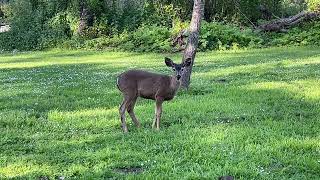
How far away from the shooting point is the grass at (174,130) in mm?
8500

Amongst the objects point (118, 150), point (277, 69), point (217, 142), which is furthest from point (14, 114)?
point (277, 69)

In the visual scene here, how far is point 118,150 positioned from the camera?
9.53 m

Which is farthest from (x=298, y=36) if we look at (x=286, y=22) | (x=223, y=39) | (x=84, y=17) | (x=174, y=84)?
(x=174, y=84)

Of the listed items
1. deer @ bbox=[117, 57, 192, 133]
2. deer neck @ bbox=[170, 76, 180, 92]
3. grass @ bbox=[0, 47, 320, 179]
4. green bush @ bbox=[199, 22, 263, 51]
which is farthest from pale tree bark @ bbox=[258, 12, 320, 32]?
deer neck @ bbox=[170, 76, 180, 92]

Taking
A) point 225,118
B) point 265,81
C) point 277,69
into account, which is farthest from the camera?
point 277,69

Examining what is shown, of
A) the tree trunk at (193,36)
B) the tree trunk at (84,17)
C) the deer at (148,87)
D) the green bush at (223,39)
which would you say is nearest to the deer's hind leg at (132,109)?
the deer at (148,87)

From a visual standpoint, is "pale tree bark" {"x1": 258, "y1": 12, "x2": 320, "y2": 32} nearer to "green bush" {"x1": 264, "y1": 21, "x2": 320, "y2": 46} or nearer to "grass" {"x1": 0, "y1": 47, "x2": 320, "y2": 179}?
"green bush" {"x1": 264, "y1": 21, "x2": 320, "y2": 46}

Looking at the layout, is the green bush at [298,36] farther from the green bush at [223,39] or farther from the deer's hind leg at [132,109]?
the deer's hind leg at [132,109]

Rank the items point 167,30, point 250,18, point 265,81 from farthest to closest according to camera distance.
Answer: point 250,18
point 167,30
point 265,81

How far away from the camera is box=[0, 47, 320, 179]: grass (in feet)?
27.9

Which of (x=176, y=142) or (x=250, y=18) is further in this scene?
(x=250, y=18)

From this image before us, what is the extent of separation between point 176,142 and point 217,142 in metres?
0.78

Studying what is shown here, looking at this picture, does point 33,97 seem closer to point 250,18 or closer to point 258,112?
point 258,112

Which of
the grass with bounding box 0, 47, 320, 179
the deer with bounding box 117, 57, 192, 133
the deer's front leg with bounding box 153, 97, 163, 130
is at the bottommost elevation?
the grass with bounding box 0, 47, 320, 179
